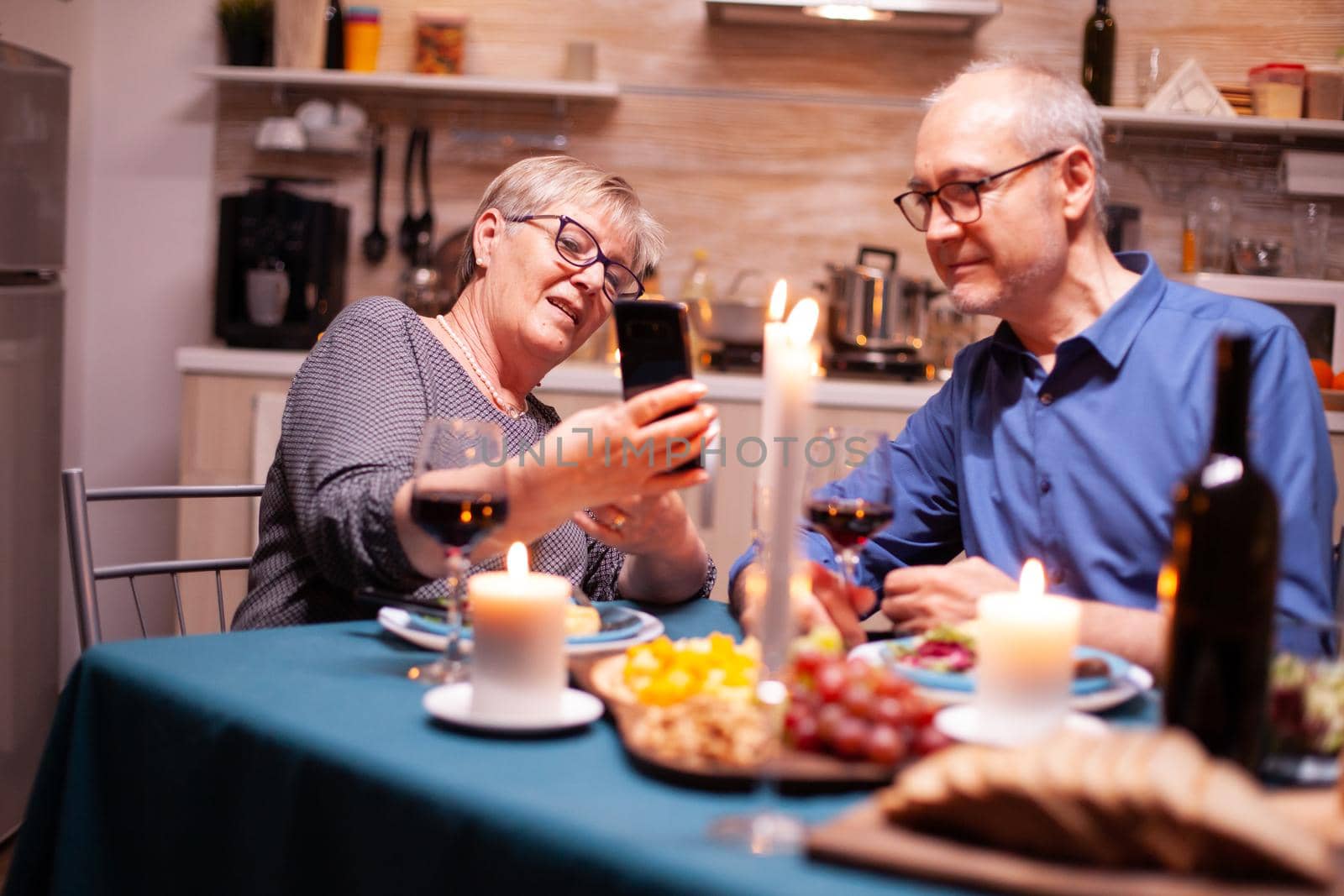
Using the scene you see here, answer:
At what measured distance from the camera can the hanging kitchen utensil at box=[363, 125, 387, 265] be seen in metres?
3.70

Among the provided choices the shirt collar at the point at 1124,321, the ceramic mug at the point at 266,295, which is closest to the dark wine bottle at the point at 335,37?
the ceramic mug at the point at 266,295

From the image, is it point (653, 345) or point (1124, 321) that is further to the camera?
point (1124, 321)

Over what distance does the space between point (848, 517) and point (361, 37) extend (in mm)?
2945

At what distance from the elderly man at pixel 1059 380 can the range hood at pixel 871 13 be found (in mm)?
1654

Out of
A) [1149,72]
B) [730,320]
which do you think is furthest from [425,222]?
[1149,72]

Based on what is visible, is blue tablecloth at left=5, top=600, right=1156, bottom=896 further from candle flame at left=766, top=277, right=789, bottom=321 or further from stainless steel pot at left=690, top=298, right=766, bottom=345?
stainless steel pot at left=690, top=298, right=766, bottom=345

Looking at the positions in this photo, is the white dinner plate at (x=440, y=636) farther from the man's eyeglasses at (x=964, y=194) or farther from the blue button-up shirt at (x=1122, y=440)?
the man's eyeglasses at (x=964, y=194)

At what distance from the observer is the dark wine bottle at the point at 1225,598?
74 centimetres

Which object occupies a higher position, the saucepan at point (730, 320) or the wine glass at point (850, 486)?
the saucepan at point (730, 320)

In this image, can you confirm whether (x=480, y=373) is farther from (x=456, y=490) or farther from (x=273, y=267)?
(x=273, y=267)

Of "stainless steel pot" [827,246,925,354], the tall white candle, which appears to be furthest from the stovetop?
the tall white candle

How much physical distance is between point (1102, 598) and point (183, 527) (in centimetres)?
250

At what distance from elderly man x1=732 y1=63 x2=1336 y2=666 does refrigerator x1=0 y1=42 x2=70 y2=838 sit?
1.87 meters

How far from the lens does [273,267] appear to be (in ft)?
11.2
